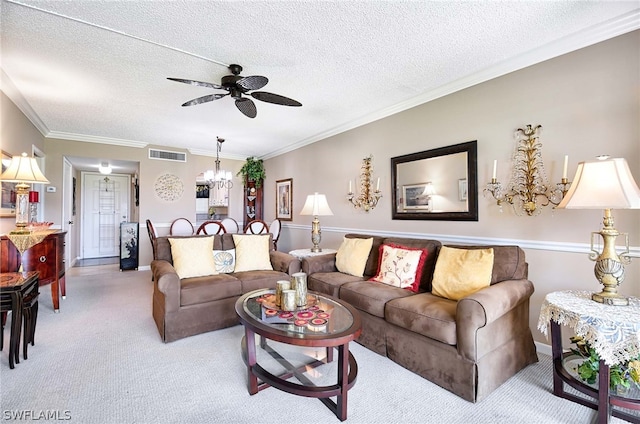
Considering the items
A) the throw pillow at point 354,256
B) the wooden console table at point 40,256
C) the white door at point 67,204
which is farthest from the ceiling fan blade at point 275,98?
the white door at point 67,204

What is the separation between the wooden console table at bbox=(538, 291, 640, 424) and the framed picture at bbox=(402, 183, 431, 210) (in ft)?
5.35

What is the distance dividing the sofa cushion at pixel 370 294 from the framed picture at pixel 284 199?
11.0 feet

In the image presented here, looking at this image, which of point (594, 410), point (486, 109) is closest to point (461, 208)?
point (486, 109)

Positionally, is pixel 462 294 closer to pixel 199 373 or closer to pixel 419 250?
pixel 419 250

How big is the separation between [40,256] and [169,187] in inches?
122

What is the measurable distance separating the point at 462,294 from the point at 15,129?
523 cm

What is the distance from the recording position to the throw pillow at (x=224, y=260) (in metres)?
3.38

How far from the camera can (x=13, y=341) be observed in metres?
2.16

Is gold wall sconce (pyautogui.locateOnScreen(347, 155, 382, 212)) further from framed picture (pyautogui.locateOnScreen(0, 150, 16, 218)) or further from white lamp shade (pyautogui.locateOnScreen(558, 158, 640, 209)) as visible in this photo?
framed picture (pyautogui.locateOnScreen(0, 150, 16, 218))

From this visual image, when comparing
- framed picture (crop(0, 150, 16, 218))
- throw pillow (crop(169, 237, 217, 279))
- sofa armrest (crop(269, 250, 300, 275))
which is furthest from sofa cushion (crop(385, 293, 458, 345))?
framed picture (crop(0, 150, 16, 218))

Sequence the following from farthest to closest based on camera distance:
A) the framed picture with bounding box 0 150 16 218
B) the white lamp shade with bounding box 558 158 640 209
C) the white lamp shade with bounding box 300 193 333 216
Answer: the white lamp shade with bounding box 300 193 333 216, the framed picture with bounding box 0 150 16 218, the white lamp shade with bounding box 558 158 640 209

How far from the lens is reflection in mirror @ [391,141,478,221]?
2.96 metres

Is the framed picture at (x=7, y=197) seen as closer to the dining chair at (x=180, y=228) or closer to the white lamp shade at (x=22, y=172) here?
the white lamp shade at (x=22, y=172)

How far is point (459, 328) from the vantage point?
187cm
